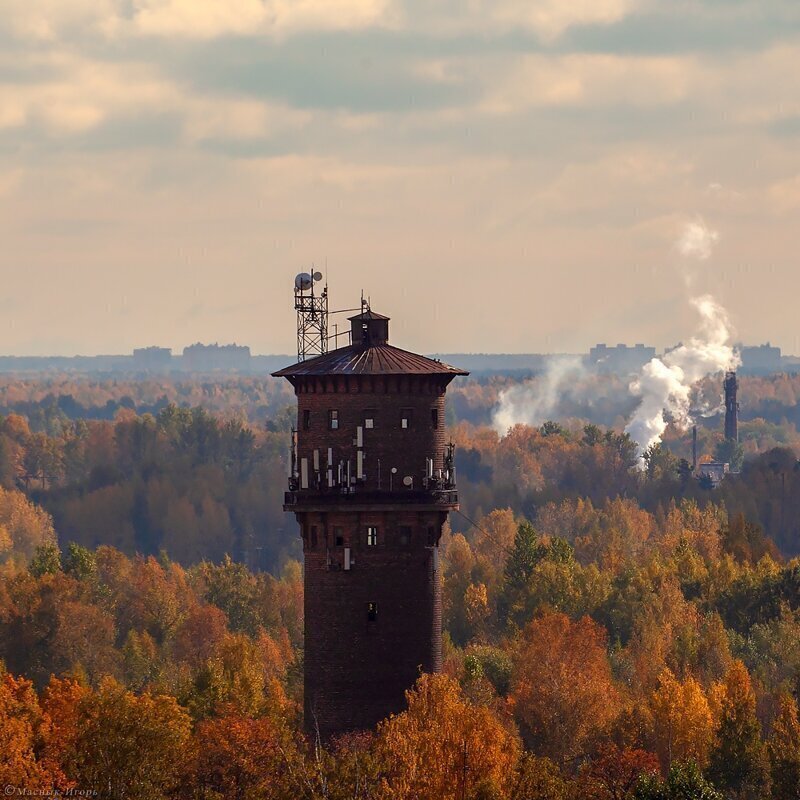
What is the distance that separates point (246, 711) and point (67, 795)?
20.2 m

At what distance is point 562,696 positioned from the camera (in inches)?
4348

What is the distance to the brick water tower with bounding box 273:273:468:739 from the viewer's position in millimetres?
80125

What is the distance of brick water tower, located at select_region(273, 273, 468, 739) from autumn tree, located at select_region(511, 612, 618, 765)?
23.0 meters

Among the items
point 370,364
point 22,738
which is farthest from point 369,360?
point 22,738

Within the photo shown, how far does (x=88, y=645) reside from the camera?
149250mm

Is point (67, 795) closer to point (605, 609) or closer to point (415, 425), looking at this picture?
point (415, 425)

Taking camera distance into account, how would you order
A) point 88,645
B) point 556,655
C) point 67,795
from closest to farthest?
1. point 67,795
2. point 556,655
3. point 88,645

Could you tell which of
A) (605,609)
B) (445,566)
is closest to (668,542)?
(445,566)

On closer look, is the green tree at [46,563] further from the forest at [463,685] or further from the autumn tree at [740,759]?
the autumn tree at [740,759]

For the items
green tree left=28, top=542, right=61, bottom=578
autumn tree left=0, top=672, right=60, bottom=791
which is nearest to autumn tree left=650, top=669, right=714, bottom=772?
autumn tree left=0, top=672, right=60, bottom=791

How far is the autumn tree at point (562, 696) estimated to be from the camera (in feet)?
355

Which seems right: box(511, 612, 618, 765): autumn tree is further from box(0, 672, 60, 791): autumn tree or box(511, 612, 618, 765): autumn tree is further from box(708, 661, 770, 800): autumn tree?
box(0, 672, 60, 791): autumn tree

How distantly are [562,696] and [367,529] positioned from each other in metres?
32.5

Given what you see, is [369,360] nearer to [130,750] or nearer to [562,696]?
[130,750]
